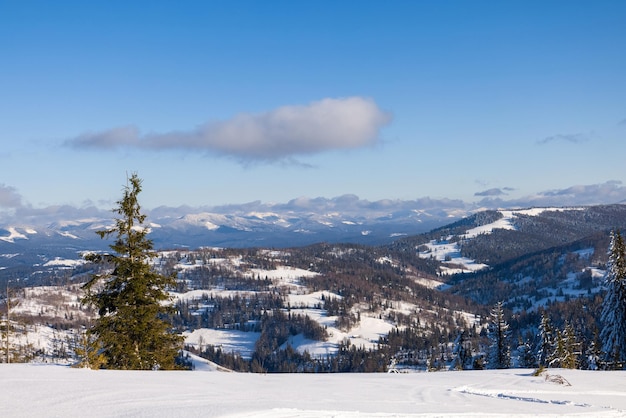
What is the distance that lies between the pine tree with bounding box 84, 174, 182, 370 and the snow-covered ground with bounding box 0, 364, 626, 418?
32.5 feet

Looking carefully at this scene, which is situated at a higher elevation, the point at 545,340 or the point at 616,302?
the point at 616,302

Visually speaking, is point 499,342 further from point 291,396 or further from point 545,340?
point 291,396

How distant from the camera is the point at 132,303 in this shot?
22.8m

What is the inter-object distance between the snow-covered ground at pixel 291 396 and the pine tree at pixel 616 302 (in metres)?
31.6

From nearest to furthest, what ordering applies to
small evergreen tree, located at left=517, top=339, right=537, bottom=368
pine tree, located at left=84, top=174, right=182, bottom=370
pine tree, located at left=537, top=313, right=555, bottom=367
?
pine tree, located at left=84, top=174, right=182, bottom=370 < pine tree, located at left=537, top=313, right=555, bottom=367 < small evergreen tree, located at left=517, top=339, right=537, bottom=368

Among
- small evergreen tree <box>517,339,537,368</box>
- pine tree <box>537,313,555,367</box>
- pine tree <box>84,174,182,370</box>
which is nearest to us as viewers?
pine tree <box>84,174,182,370</box>

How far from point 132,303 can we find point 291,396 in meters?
16.0

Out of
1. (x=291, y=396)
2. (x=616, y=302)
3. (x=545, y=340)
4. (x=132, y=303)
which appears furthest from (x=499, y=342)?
(x=291, y=396)

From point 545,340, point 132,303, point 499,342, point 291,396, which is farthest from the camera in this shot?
point 499,342

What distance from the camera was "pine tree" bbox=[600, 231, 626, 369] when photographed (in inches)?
1556

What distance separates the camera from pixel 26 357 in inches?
1026

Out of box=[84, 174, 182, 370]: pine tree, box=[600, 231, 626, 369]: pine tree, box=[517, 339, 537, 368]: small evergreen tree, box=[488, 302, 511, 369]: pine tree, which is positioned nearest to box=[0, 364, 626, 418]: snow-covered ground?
box=[84, 174, 182, 370]: pine tree

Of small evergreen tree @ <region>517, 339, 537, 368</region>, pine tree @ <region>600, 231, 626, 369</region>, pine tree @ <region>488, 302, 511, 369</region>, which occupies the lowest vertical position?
small evergreen tree @ <region>517, 339, 537, 368</region>

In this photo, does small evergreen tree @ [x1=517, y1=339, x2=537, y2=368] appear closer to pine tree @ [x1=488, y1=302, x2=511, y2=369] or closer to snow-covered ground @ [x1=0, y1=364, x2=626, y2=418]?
pine tree @ [x1=488, y1=302, x2=511, y2=369]
